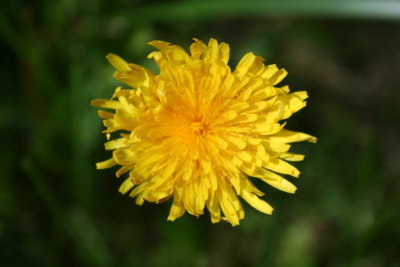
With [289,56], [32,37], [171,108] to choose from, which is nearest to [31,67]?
[32,37]

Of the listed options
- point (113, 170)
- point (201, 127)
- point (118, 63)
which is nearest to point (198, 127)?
point (201, 127)

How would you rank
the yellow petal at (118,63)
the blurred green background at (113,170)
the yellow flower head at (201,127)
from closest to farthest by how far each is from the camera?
1. the yellow flower head at (201,127)
2. the yellow petal at (118,63)
3. the blurred green background at (113,170)

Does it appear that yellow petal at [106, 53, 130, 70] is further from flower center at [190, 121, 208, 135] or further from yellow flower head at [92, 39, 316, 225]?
flower center at [190, 121, 208, 135]

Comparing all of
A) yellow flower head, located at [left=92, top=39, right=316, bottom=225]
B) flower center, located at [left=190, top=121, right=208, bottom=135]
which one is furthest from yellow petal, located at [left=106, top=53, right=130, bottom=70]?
flower center, located at [left=190, top=121, right=208, bottom=135]

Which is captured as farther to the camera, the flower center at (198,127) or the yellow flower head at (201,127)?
the flower center at (198,127)

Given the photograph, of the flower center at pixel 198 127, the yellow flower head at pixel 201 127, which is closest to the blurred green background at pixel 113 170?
the yellow flower head at pixel 201 127

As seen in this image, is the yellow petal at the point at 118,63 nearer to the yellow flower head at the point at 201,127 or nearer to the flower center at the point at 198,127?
the yellow flower head at the point at 201,127

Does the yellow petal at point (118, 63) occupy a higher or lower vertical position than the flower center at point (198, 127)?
higher

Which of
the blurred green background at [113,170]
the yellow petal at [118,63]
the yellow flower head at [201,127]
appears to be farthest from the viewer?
the blurred green background at [113,170]
